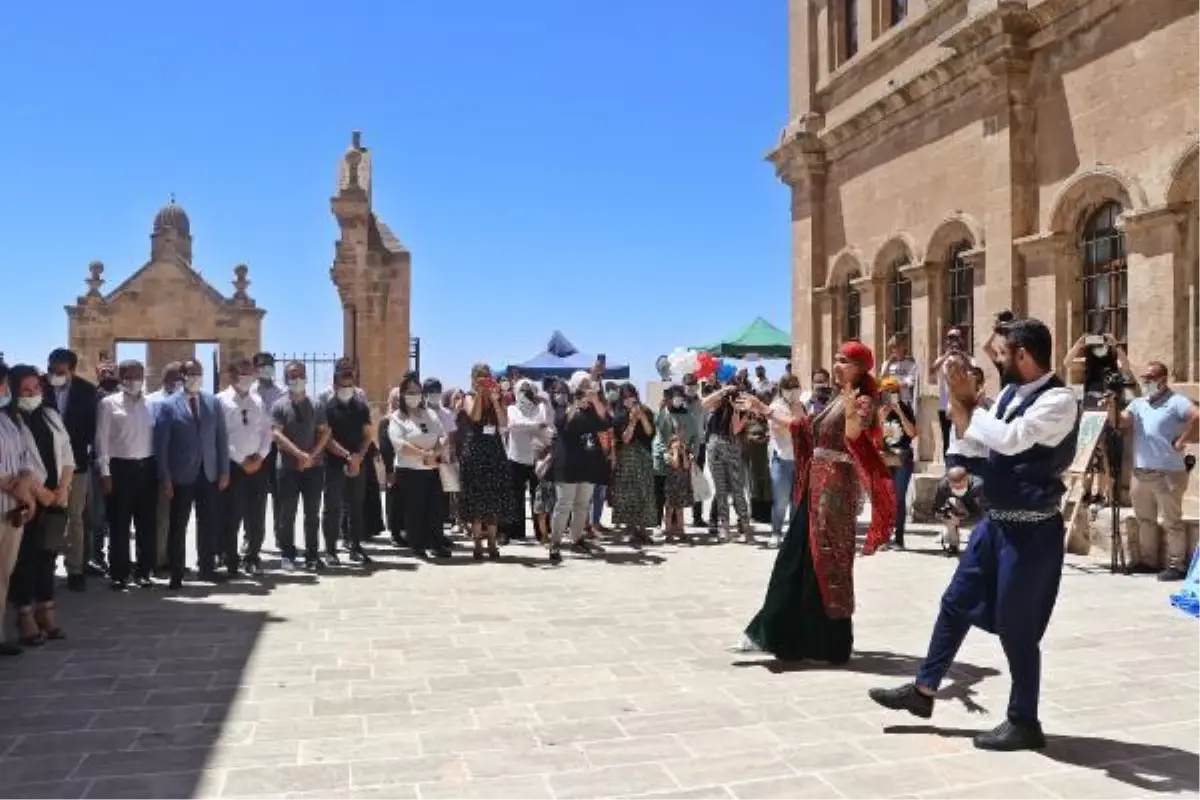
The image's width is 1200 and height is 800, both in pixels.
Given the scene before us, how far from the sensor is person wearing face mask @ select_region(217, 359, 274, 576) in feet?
30.6

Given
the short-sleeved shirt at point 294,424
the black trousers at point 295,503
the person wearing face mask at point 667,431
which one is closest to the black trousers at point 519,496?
the person wearing face mask at point 667,431

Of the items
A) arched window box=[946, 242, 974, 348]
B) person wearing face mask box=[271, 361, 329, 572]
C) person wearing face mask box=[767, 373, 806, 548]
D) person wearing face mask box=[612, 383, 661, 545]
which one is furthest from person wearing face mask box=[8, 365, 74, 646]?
arched window box=[946, 242, 974, 348]

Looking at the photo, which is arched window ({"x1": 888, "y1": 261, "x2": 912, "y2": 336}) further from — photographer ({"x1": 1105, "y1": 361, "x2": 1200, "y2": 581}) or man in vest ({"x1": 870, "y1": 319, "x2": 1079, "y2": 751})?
man in vest ({"x1": 870, "y1": 319, "x2": 1079, "y2": 751})

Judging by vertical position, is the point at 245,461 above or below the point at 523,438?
below

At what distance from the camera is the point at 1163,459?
8570 mm

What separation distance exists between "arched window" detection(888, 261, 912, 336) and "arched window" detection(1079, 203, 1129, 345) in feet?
11.4

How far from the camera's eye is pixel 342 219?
64.4 ft

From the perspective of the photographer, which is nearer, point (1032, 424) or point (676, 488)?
point (1032, 424)

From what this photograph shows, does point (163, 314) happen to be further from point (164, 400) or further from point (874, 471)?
point (874, 471)

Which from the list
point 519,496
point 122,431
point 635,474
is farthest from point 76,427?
point 635,474

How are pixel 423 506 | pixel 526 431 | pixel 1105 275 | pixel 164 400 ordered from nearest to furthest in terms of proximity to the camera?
pixel 164 400
pixel 423 506
pixel 1105 275
pixel 526 431

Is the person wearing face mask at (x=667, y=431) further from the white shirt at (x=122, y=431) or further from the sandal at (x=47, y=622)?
the sandal at (x=47, y=622)

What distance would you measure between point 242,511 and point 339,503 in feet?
2.98

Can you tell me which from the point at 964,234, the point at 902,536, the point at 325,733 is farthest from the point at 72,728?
the point at 964,234
